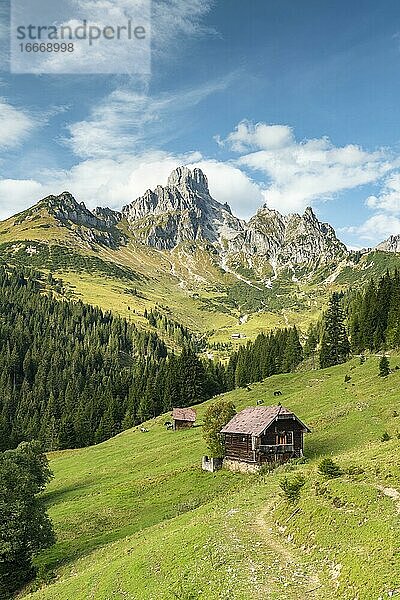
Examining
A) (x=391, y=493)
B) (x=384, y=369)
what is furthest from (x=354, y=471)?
(x=384, y=369)

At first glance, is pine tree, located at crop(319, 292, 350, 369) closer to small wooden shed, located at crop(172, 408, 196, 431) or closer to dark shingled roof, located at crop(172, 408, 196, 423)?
dark shingled roof, located at crop(172, 408, 196, 423)

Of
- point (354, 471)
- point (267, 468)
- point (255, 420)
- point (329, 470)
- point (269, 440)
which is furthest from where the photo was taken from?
point (255, 420)

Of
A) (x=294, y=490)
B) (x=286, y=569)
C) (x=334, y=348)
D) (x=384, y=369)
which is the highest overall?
(x=334, y=348)

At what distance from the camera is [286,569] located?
2316 cm

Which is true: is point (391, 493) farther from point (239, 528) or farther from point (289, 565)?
point (239, 528)

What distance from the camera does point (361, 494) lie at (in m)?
27.3

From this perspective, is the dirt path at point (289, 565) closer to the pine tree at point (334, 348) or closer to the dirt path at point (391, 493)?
the dirt path at point (391, 493)

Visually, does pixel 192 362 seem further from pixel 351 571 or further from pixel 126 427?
pixel 351 571

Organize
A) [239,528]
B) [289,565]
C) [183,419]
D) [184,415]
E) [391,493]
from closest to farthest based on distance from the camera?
[289,565], [391,493], [239,528], [183,419], [184,415]

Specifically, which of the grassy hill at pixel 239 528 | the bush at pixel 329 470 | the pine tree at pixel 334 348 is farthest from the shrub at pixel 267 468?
the pine tree at pixel 334 348

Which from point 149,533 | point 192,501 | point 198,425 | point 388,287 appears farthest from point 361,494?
point 388,287

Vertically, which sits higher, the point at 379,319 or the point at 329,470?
the point at 379,319

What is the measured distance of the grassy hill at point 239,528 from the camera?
2177cm

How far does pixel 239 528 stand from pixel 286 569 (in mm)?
7211
